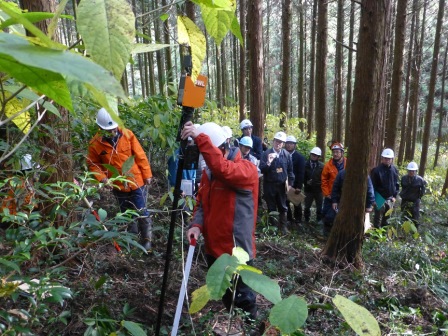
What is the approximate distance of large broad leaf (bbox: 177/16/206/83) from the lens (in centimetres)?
66

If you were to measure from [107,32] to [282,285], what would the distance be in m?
4.38

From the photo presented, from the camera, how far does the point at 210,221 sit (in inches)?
137

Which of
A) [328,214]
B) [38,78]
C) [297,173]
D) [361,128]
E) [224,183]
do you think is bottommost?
[328,214]

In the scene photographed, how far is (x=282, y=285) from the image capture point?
4379 mm

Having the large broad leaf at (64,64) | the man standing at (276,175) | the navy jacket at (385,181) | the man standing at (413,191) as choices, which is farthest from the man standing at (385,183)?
the large broad leaf at (64,64)

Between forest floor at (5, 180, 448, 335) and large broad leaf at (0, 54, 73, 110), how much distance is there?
5.01 feet

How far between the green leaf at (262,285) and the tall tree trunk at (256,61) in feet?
27.6

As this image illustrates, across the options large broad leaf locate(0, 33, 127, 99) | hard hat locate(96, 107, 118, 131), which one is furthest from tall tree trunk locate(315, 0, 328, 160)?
large broad leaf locate(0, 33, 127, 99)

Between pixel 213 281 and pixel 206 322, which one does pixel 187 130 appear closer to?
pixel 206 322

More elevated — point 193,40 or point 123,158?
point 193,40

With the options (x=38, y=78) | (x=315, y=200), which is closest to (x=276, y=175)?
(x=315, y=200)

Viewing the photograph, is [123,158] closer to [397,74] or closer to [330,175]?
[330,175]

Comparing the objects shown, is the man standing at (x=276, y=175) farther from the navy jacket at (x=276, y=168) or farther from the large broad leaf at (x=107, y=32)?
the large broad leaf at (x=107, y=32)

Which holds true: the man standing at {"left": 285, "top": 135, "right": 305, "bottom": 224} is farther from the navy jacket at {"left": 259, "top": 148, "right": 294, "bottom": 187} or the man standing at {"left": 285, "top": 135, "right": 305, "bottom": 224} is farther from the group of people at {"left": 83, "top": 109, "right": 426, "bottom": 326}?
the navy jacket at {"left": 259, "top": 148, "right": 294, "bottom": 187}
